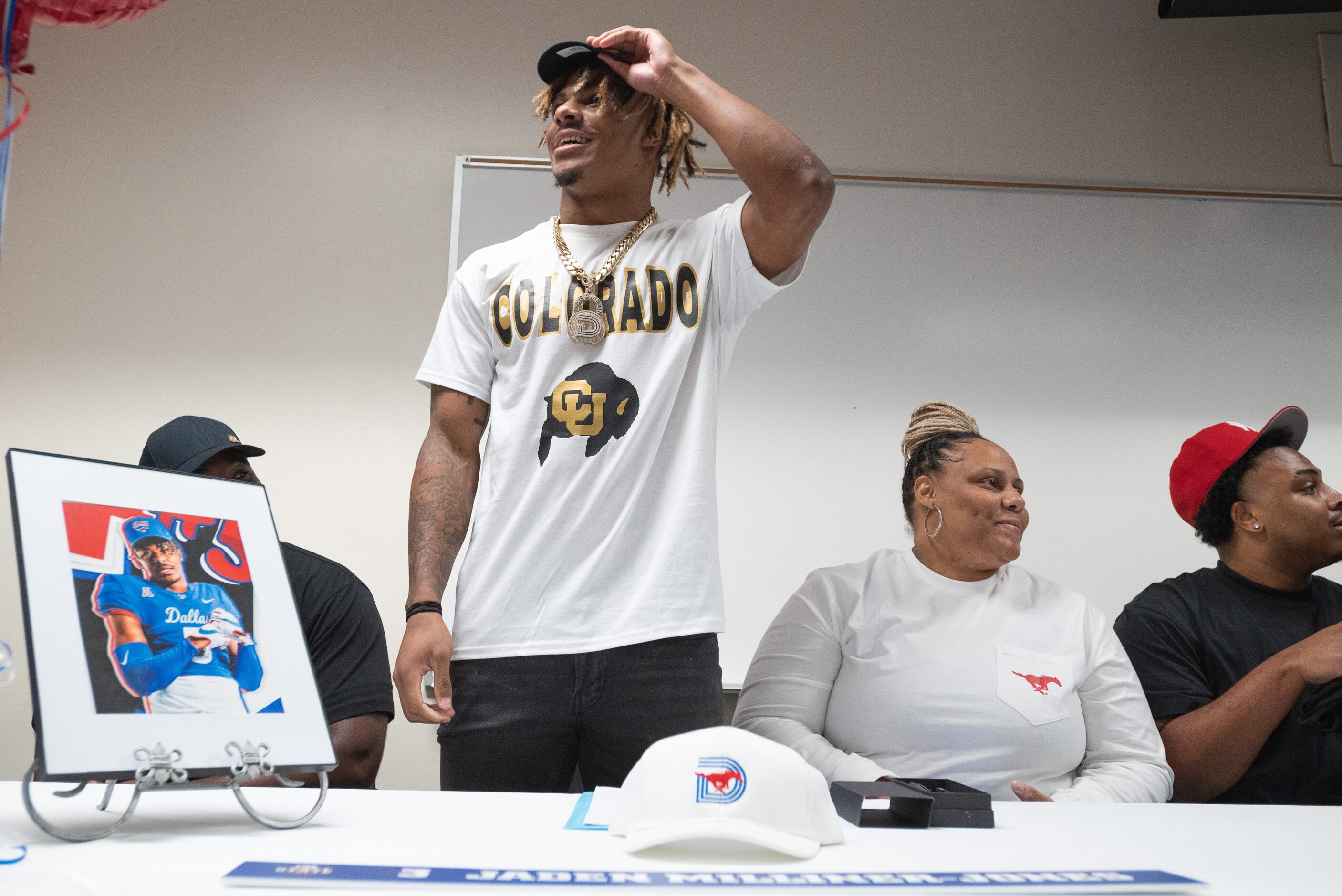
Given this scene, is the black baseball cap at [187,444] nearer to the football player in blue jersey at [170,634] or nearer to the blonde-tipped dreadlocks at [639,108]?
the blonde-tipped dreadlocks at [639,108]

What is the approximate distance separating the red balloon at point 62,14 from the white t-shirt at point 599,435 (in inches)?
22.8

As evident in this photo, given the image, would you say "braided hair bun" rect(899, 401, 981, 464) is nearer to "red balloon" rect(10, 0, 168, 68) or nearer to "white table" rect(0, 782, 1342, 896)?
"white table" rect(0, 782, 1342, 896)

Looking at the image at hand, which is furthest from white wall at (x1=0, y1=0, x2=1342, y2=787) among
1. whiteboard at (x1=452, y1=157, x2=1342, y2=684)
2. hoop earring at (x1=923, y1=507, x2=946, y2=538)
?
hoop earring at (x1=923, y1=507, x2=946, y2=538)

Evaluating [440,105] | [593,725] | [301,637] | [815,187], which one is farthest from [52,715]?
[440,105]

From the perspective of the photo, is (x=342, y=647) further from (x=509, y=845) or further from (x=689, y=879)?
(x=689, y=879)

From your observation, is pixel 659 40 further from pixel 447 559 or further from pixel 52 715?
pixel 52 715

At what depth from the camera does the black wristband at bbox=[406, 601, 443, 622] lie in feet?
3.86

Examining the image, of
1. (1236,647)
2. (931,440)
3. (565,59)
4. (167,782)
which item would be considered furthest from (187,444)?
(1236,647)

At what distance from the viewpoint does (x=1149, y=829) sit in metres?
0.85

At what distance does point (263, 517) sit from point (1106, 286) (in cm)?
237

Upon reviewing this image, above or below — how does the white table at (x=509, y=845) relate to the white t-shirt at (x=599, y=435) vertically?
below

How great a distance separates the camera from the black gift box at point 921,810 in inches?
32.1

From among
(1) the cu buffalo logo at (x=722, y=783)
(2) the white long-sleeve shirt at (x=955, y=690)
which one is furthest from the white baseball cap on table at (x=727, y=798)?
(2) the white long-sleeve shirt at (x=955, y=690)

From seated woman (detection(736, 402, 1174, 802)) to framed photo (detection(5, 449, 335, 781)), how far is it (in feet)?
2.85
